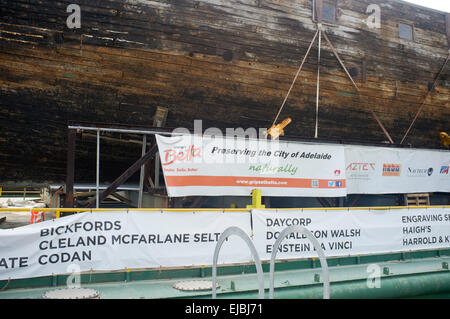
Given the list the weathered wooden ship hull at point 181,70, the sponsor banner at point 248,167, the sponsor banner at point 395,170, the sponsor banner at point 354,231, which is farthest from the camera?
the sponsor banner at point 395,170

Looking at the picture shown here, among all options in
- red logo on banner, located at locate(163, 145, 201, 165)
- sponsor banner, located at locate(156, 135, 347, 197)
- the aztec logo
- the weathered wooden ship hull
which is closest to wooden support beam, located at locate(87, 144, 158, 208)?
red logo on banner, located at locate(163, 145, 201, 165)

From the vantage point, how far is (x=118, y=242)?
5.67m

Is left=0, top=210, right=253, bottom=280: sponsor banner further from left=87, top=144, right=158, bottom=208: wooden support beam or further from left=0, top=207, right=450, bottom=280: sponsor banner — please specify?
left=87, top=144, right=158, bottom=208: wooden support beam

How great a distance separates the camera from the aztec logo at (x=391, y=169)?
10.1 m

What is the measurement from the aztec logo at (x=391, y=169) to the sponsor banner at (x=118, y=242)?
5377mm

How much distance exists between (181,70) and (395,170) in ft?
20.4

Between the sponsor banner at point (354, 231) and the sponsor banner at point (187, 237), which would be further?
the sponsor banner at point (354, 231)

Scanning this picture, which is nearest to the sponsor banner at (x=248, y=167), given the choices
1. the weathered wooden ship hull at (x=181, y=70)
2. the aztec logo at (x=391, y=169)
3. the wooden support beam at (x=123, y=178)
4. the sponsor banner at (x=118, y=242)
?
the wooden support beam at (x=123, y=178)

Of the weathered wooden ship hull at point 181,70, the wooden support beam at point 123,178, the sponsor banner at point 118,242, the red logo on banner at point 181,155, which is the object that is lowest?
the sponsor banner at point 118,242

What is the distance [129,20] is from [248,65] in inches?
121

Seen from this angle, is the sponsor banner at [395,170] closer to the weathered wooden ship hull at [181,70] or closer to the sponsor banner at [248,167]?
the sponsor banner at [248,167]

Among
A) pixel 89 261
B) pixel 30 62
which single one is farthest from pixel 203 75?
pixel 89 261

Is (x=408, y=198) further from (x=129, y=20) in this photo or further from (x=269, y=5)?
(x=129, y=20)
